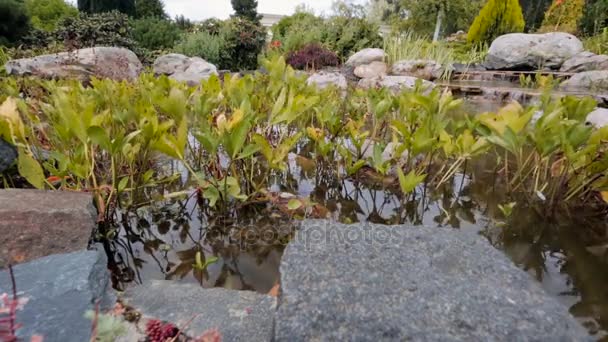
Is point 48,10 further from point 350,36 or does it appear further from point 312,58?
point 312,58

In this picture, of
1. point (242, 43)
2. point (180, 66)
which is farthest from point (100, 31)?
point (242, 43)

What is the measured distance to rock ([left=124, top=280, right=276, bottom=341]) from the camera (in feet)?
3.56

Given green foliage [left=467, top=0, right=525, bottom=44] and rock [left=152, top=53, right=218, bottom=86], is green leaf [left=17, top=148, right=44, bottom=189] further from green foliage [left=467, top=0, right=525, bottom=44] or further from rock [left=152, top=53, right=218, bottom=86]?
green foliage [left=467, top=0, right=525, bottom=44]

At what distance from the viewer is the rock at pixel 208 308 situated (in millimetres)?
1084

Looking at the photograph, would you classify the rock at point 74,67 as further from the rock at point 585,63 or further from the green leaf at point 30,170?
the rock at point 585,63

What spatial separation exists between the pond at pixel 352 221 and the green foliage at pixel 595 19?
49.5 ft

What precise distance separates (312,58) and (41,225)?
986 cm

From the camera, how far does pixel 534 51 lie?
11219 millimetres

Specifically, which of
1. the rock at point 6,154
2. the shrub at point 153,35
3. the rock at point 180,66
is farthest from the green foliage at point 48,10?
the rock at point 6,154

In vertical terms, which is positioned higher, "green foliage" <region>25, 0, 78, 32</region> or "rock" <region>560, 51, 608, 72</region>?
"green foliage" <region>25, 0, 78, 32</region>

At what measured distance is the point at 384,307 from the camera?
2.98ft

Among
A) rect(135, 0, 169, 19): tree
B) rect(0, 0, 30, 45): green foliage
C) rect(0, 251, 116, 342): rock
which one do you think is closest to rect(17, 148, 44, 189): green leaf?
rect(0, 251, 116, 342): rock

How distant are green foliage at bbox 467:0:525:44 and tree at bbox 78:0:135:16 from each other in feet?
49.4

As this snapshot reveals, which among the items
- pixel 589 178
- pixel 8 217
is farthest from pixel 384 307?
pixel 589 178
